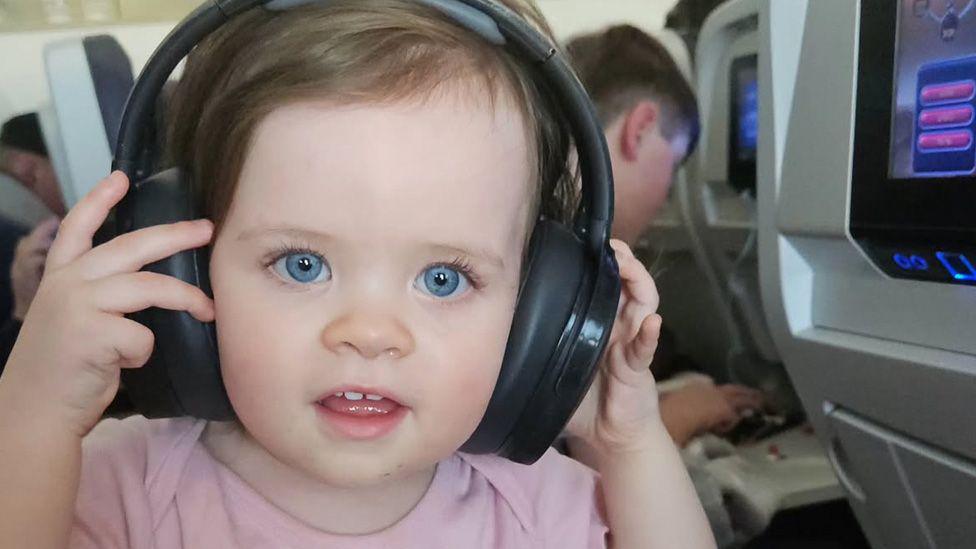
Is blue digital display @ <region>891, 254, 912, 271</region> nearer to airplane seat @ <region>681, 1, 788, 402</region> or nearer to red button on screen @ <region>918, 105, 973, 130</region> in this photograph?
red button on screen @ <region>918, 105, 973, 130</region>

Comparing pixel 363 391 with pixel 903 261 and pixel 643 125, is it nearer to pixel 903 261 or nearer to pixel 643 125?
pixel 903 261

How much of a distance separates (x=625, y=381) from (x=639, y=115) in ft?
2.61

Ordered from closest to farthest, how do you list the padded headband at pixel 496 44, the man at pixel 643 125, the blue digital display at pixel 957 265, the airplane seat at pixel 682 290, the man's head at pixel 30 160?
the padded headband at pixel 496 44
the blue digital display at pixel 957 265
the man's head at pixel 30 160
the man at pixel 643 125
the airplane seat at pixel 682 290

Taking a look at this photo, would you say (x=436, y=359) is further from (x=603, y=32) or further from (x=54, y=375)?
(x=603, y=32)

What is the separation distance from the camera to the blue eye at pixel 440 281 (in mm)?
721

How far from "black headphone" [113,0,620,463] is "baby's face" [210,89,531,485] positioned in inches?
1.0

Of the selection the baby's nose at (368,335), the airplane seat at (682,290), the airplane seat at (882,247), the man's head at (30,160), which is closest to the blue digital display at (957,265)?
the airplane seat at (882,247)

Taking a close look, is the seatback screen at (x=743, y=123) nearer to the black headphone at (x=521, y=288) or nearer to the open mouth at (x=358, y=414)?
the black headphone at (x=521, y=288)

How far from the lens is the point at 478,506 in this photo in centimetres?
92

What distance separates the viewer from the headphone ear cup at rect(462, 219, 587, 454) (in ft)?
2.44

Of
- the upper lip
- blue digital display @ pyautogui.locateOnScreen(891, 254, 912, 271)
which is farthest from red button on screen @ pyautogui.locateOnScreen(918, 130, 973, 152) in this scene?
the upper lip

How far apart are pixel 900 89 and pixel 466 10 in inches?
16.1

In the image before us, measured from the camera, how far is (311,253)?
698 millimetres

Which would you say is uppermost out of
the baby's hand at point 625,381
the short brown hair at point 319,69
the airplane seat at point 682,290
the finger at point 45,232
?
the short brown hair at point 319,69
